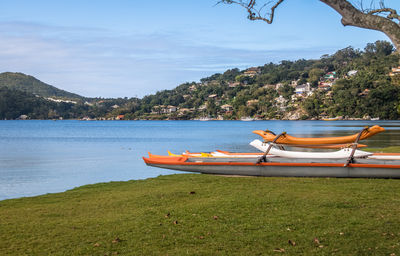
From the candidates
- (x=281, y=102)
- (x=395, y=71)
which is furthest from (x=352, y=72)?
(x=395, y=71)

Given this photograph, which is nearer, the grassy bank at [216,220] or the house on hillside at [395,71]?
the grassy bank at [216,220]

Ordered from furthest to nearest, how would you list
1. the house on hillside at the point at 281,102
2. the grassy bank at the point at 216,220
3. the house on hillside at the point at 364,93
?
the house on hillside at the point at 281,102 → the house on hillside at the point at 364,93 → the grassy bank at the point at 216,220

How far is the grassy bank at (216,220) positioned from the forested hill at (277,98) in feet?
274

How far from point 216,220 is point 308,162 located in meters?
3.73

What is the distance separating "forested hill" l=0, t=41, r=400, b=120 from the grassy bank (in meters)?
83.4

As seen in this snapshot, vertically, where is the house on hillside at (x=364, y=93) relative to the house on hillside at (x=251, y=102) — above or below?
above

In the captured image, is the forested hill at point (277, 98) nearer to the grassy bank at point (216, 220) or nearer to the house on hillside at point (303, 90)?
the house on hillside at point (303, 90)

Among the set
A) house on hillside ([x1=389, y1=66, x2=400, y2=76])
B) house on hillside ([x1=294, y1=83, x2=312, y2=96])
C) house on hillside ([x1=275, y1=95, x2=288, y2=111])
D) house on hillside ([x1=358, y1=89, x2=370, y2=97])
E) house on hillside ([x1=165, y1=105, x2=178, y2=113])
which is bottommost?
house on hillside ([x1=165, y1=105, x2=178, y2=113])

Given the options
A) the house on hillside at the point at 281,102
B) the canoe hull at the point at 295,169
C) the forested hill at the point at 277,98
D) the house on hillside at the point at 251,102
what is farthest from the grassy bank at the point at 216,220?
the house on hillside at the point at 251,102

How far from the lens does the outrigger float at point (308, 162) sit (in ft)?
28.6

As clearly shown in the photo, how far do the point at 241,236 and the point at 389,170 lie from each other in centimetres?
478

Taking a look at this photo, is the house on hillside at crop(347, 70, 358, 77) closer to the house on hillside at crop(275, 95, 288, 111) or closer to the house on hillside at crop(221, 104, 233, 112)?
the house on hillside at crop(275, 95, 288, 111)

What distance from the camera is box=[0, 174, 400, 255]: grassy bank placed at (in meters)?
4.82

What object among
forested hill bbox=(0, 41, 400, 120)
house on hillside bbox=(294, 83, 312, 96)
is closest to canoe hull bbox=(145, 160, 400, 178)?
forested hill bbox=(0, 41, 400, 120)
